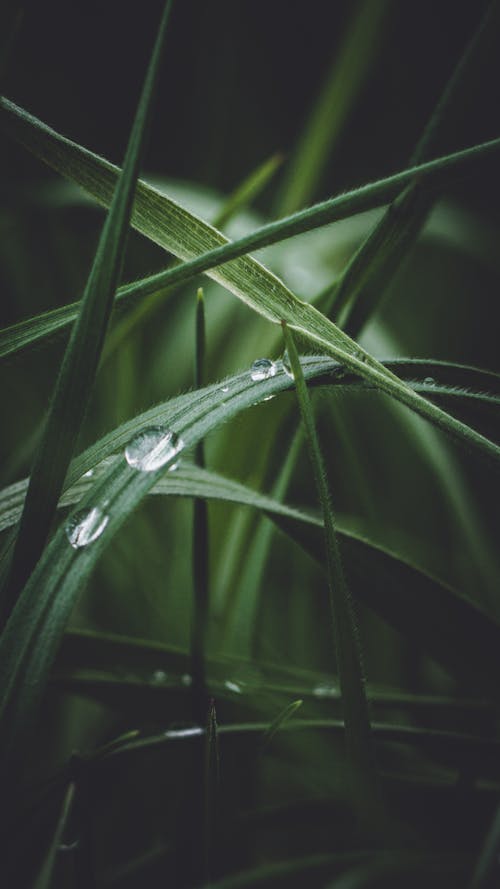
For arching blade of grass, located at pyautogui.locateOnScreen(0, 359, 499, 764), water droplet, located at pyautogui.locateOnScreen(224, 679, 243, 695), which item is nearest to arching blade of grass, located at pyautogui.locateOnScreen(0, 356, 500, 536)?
arching blade of grass, located at pyautogui.locateOnScreen(0, 359, 499, 764)

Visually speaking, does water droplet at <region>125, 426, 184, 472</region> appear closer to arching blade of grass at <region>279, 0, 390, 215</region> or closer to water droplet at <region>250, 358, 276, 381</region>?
water droplet at <region>250, 358, 276, 381</region>

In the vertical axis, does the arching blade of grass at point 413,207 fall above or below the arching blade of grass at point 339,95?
below

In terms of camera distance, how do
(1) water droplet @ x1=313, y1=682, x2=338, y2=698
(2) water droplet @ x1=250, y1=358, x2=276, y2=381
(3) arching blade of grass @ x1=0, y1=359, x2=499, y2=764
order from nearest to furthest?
(3) arching blade of grass @ x1=0, y1=359, x2=499, y2=764, (2) water droplet @ x1=250, y1=358, x2=276, y2=381, (1) water droplet @ x1=313, y1=682, x2=338, y2=698

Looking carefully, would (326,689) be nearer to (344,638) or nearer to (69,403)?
(344,638)

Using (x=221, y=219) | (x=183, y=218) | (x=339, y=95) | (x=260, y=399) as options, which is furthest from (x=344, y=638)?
(x=339, y=95)

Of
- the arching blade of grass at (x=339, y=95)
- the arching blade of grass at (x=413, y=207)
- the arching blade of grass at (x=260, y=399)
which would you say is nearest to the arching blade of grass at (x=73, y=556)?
the arching blade of grass at (x=260, y=399)

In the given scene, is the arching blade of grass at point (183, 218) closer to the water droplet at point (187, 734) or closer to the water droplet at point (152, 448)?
the water droplet at point (152, 448)
